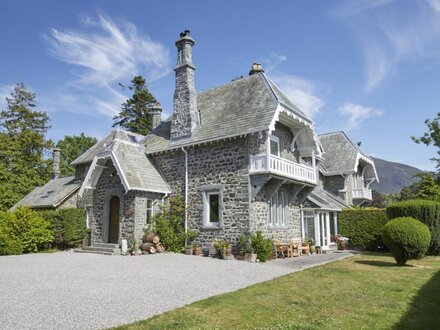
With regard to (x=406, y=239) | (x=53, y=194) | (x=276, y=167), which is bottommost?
(x=406, y=239)

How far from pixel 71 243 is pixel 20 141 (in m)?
21.4

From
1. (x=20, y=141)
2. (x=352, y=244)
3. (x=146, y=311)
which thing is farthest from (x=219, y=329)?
(x=20, y=141)

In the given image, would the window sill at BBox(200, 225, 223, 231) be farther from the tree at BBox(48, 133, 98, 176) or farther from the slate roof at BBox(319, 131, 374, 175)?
the tree at BBox(48, 133, 98, 176)

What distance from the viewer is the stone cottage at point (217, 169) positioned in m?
15.9

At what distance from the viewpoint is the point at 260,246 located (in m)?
14.9

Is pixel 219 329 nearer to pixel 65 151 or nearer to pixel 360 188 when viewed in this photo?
pixel 360 188

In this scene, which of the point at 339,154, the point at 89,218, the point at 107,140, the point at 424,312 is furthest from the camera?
the point at 339,154

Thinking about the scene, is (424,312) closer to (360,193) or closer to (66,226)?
(66,226)

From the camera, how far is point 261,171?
15.2m

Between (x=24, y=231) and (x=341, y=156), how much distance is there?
22.5 m

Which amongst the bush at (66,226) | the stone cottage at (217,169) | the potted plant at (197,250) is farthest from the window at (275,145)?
the bush at (66,226)

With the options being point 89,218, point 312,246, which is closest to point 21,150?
point 89,218

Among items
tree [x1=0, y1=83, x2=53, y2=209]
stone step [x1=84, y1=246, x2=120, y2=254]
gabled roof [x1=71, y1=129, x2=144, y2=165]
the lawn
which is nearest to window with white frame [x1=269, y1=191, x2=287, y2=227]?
the lawn

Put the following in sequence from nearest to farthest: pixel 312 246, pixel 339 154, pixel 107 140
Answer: pixel 312 246 < pixel 107 140 < pixel 339 154
